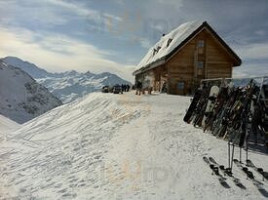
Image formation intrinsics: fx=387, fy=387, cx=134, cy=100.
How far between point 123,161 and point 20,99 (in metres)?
163

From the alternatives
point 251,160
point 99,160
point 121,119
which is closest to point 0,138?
point 121,119

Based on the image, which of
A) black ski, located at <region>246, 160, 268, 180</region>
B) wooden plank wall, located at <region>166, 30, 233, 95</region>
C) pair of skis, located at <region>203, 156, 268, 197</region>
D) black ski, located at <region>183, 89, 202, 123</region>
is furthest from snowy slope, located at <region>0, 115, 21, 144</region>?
black ski, located at <region>246, 160, 268, 180</region>

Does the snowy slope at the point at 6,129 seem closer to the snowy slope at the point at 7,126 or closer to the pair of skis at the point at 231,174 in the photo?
the snowy slope at the point at 7,126

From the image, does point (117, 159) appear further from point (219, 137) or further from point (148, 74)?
point (148, 74)

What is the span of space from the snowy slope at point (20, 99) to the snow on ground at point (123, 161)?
117554mm

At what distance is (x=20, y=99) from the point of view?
16838 centimetres

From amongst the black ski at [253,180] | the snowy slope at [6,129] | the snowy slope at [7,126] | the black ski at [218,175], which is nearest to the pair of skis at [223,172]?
the black ski at [218,175]

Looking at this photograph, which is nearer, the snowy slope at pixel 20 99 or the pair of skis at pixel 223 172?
the pair of skis at pixel 223 172

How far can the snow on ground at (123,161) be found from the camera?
10805 mm

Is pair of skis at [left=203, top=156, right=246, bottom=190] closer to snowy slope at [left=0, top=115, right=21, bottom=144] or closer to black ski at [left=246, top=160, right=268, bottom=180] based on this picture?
black ski at [left=246, top=160, right=268, bottom=180]

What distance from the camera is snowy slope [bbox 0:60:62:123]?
143525 millimetres

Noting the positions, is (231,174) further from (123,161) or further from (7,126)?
(7,126)

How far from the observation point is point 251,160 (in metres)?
12.1

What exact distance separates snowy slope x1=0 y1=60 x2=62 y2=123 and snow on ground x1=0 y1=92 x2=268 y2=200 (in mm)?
117554
